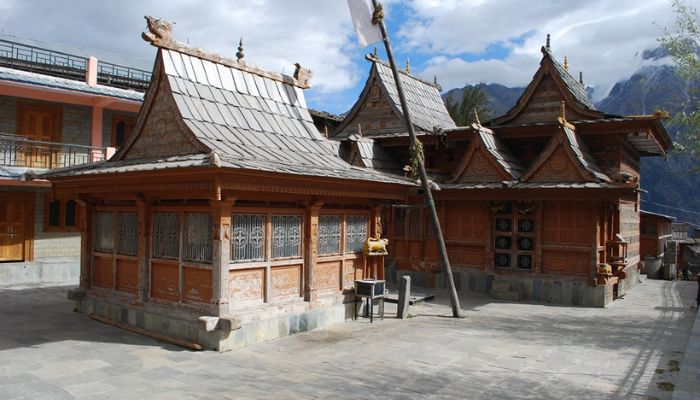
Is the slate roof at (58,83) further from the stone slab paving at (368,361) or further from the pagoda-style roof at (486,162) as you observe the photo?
the pagoda-style roof at (486,162)

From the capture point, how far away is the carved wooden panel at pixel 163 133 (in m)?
10.6

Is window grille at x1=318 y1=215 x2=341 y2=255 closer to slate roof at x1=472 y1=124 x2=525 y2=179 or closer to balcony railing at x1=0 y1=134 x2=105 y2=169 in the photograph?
slate roof at x1=472 y1=124 x2=525 y2=179

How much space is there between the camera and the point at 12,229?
19312mm

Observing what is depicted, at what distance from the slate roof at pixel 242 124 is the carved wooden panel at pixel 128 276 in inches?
86.2

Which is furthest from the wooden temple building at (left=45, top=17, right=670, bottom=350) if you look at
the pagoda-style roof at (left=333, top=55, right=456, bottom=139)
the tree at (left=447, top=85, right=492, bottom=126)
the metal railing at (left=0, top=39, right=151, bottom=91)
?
the tree at (left=447, top=85, right=492, bottom=126)

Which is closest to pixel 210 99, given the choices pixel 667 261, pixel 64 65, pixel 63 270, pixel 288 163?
pixel 288 163

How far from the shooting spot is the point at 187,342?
32.7 feet

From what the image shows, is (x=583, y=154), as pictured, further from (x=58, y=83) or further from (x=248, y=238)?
(x=58, y=83)

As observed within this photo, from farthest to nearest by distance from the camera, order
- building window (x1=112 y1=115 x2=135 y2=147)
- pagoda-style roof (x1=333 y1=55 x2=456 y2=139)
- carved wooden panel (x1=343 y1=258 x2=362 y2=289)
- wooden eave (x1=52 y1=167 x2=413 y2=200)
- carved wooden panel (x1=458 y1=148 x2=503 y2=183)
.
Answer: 1. pagoda-style roof (x1=333 y1=55 x2=456 y2=139)
2. building window (x1=112 y1=115 x2=135 y2=147)
3. carved wooden panel (x1=458 y1=148 x2=503 y2=183)
4. carved wooden panel (x1=343 y1=258 x2=362 y2=289)
5. wooden eave (x1=52 y1=167 x2=413 y2=200)

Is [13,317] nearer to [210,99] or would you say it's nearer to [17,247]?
[210,99]

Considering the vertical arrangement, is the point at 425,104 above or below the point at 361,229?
above

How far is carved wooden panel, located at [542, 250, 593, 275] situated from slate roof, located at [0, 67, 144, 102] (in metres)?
16.3

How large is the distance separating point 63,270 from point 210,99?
1230cm

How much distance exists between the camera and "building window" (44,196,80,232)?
2017 cm
